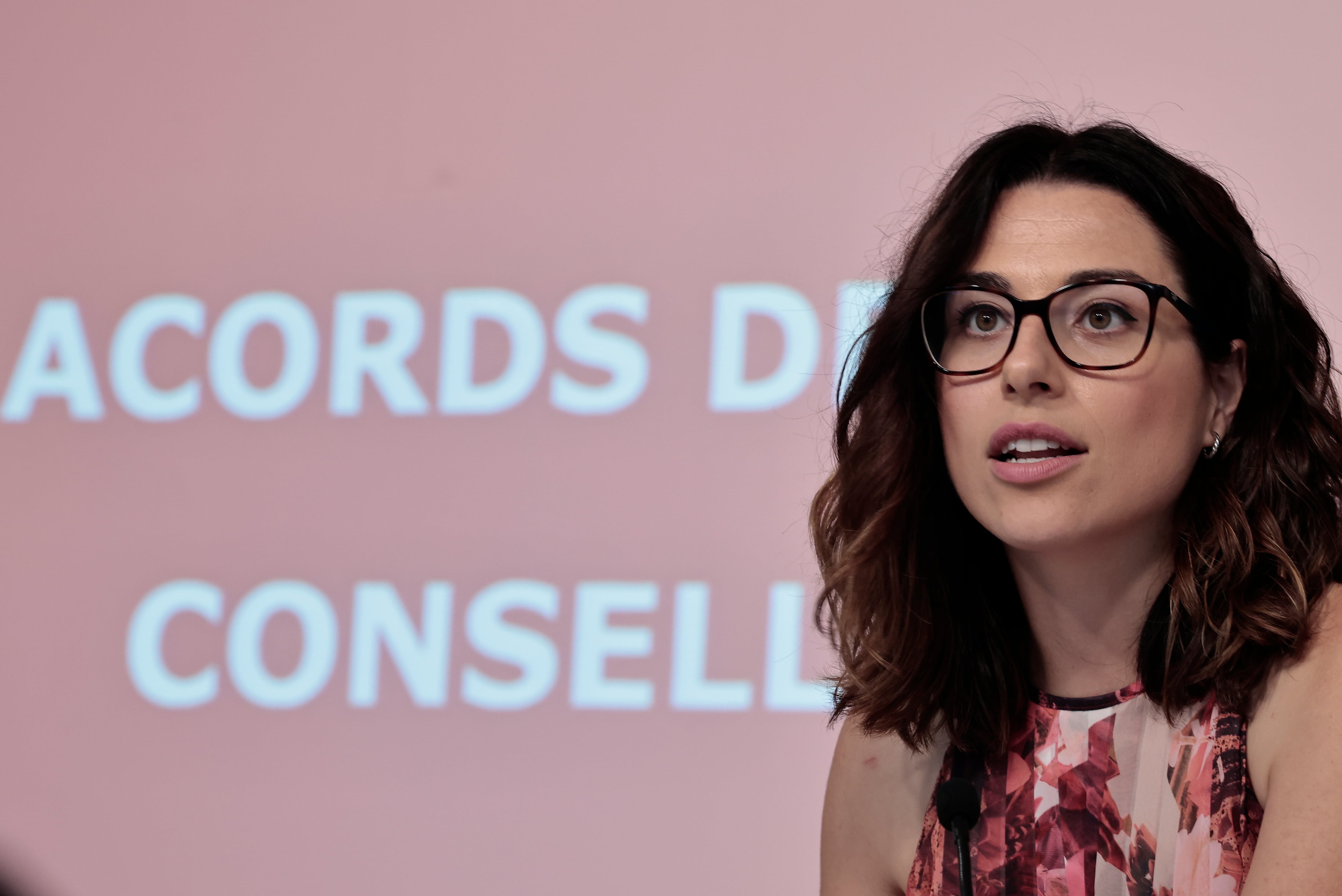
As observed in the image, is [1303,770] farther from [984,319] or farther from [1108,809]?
[984,319]

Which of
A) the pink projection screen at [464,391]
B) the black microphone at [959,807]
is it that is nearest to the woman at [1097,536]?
the black microphone at [959,807]

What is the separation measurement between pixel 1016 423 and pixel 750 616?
4.63 ft

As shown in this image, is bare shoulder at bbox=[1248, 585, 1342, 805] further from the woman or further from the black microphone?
the black microphone

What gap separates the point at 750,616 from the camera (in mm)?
2604

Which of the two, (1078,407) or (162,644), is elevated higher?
(1078,407)

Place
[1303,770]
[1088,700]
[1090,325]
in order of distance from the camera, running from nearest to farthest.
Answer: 1. [1303,770]
2. [1090,325]
3. [1088,700]

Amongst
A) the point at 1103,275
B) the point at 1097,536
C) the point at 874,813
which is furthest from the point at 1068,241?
the point at 874,813

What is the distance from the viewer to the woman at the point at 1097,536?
124cm

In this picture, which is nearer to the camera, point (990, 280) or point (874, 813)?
point (990, 280)

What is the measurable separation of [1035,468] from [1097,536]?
93mm

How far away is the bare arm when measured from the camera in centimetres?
112

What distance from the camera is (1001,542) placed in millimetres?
1472

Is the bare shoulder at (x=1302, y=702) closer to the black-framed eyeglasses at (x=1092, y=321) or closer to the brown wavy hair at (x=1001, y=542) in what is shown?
the brown wavy hair at (x=1001, y=542)

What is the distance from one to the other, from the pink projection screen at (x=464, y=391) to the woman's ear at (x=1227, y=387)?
124 centimetres
